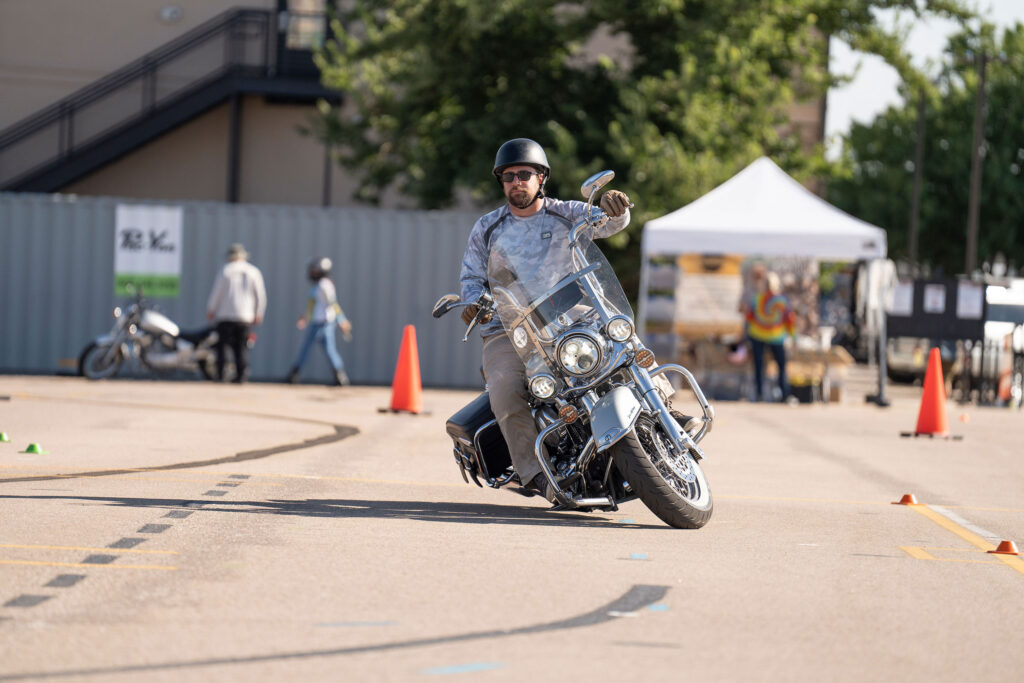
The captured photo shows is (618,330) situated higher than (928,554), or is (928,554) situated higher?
(618,330)

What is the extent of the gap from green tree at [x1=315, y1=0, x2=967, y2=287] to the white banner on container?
21.4 feet

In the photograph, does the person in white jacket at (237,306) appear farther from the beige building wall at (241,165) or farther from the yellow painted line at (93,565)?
the yellow painted line at (93,565)

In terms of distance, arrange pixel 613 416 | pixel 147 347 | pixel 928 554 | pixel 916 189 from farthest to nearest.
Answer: pixel 916 189 < pixel 147 347 < pixel 613 416 < pixel 928 554

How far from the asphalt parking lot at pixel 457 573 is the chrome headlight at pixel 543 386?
0.64 m

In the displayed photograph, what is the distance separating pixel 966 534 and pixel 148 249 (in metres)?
17.0

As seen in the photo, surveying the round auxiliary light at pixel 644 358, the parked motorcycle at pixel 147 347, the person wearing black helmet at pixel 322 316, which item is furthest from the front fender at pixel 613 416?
the parked motorcycle at pixel 147 347

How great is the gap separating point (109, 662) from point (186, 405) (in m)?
11.9

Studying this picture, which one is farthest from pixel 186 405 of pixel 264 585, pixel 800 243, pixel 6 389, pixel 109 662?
pixel 109 662

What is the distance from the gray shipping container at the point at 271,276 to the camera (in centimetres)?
2311

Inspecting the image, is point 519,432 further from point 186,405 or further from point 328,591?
point 186,405

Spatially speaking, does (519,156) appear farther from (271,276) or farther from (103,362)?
(271,276)

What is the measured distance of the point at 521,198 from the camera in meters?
8.19

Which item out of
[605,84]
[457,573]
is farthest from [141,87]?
[457,573]

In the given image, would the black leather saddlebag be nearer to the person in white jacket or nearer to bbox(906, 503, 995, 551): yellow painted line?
bbox(906, 503, 995, 551): yellow painted line
